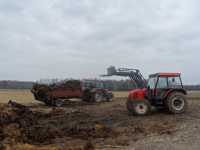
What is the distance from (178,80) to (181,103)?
1.24m

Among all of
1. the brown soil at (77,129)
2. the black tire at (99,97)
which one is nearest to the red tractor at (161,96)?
the brown soil at (77,129)

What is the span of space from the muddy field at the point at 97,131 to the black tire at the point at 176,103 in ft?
1.43

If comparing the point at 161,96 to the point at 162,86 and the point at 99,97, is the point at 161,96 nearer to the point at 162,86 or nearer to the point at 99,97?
the point at 162,86

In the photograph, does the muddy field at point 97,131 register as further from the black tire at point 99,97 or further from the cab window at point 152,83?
the black tire at point 99,97

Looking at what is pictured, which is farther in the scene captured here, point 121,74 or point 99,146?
point 121,74

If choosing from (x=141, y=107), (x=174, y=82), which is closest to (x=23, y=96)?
(x=141, y=107)

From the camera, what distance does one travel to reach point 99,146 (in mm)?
12828

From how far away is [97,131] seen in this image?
1588cm

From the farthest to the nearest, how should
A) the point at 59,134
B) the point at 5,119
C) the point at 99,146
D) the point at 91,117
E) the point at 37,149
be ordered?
1. the point at 91,117
2. the point at 5,119
3. the point at 59,134
4. the point at 99,146
5. the point at 37,149

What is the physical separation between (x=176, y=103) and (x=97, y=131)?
697 centimetres

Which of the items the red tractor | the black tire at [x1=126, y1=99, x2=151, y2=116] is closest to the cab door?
the red tractor

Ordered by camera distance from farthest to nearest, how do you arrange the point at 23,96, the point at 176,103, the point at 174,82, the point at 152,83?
the point at 23,96 < the point at 152,83 < the point at 174,82 < the point at 176,103

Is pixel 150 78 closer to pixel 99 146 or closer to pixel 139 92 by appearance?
pixel 139 92

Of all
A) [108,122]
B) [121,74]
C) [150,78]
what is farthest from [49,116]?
[121,74]
